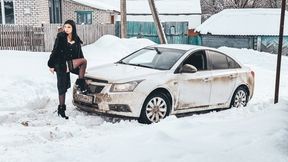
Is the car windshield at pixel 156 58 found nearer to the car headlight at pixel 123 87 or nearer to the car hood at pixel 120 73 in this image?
the car hood at pixel 120 73

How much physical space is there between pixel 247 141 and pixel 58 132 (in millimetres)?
2961

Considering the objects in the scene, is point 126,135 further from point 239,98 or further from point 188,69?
point 239,98

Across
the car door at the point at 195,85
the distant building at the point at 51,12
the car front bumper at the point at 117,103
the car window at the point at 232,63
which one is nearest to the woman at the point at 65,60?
the car front bumper at the point at 117,103

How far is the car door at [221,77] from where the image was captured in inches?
352

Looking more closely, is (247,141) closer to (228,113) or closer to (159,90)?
(159,90)

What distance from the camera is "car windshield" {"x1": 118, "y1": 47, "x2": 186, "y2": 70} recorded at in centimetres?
844

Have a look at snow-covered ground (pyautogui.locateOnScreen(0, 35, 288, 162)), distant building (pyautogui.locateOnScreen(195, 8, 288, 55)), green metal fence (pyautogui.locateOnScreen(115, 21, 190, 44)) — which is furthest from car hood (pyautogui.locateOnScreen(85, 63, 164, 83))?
green metal fence (pyautogui.locateOnScreen(115, 21, 190, 44))

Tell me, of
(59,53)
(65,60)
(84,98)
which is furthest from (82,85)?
(59,53)

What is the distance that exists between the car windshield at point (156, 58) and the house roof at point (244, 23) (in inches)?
692

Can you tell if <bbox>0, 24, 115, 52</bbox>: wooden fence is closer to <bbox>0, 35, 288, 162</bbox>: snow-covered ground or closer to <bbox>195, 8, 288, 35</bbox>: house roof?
<bbox>0, 35, 288, 162</bbox>: snow-covered ground

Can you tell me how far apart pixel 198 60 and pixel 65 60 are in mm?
2719

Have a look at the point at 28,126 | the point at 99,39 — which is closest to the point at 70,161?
the point at 28,126

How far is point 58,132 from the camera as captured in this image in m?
6.60

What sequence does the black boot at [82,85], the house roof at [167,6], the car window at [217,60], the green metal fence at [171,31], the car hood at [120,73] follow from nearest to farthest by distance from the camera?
the car hood at [120,73] < the black boot at [82,85] < the car window at [217,60] < the green metal fence at [171,31] < the house roof at [167,6]
